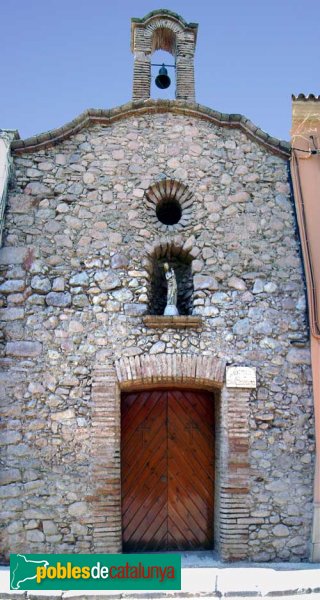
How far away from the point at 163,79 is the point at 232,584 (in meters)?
6.63

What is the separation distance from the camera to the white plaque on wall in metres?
5.80

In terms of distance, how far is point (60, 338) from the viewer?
230 inches

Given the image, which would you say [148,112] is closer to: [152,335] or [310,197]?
[310,197]

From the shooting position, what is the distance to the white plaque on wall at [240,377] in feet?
19.0

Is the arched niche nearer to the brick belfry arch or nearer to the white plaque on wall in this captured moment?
the brick belfry arch

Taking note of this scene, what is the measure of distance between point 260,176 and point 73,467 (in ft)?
14.1

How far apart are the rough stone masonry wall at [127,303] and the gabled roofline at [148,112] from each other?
0.09 m

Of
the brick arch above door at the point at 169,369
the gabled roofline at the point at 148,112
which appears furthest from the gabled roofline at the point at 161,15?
the brick arch above door at the point at 169,369

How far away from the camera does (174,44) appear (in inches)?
288

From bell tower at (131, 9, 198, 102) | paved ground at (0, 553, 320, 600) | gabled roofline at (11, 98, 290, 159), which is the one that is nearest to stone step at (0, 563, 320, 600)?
paved ground at (0, 553, 320, 600)

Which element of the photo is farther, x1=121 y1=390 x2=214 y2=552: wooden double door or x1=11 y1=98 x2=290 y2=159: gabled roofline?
x1=11 y1=98 x2=290 y2=159: gabled roofline

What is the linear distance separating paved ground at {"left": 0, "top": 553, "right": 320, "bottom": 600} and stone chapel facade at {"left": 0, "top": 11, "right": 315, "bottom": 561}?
24cm

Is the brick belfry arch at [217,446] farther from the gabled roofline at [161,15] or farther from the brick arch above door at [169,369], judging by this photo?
the gabled roofline at [161,15]

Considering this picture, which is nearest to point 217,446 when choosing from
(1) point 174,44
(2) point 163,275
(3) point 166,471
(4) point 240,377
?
(3) point 166,471
